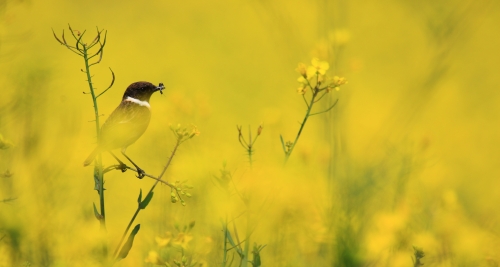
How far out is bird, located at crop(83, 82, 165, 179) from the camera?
1110mm

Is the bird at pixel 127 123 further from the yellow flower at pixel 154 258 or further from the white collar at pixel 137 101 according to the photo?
the yellow flower at pixel 154 258

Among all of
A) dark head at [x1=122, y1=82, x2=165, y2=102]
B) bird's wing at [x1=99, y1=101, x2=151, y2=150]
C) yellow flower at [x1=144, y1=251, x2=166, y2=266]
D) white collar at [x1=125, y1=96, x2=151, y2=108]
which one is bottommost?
yellow flower at [x1=144, y1=251, x2=166, y2=266]

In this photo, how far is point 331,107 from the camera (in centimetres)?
134

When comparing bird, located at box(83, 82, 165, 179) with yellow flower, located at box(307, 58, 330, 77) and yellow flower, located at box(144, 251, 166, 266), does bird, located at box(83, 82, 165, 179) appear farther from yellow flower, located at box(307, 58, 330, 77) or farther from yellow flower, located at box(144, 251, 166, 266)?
yellow flower, located at box(307, 58, 330, 77)

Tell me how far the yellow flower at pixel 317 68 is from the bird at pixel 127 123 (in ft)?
1.04

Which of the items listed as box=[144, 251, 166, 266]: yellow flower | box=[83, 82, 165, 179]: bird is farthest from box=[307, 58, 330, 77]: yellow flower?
box=[144, 251, 166, 266]: yellow flower

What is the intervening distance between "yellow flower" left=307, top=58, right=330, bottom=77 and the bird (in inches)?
12.5

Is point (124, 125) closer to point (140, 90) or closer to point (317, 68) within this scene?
point (140, 90)

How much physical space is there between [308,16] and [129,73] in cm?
256

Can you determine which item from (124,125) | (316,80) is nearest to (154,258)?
(124,125)

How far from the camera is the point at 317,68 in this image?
1394 millimetres

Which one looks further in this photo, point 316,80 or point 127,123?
point 316,80

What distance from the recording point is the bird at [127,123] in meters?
1.11

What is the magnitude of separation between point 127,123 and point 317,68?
427mm
